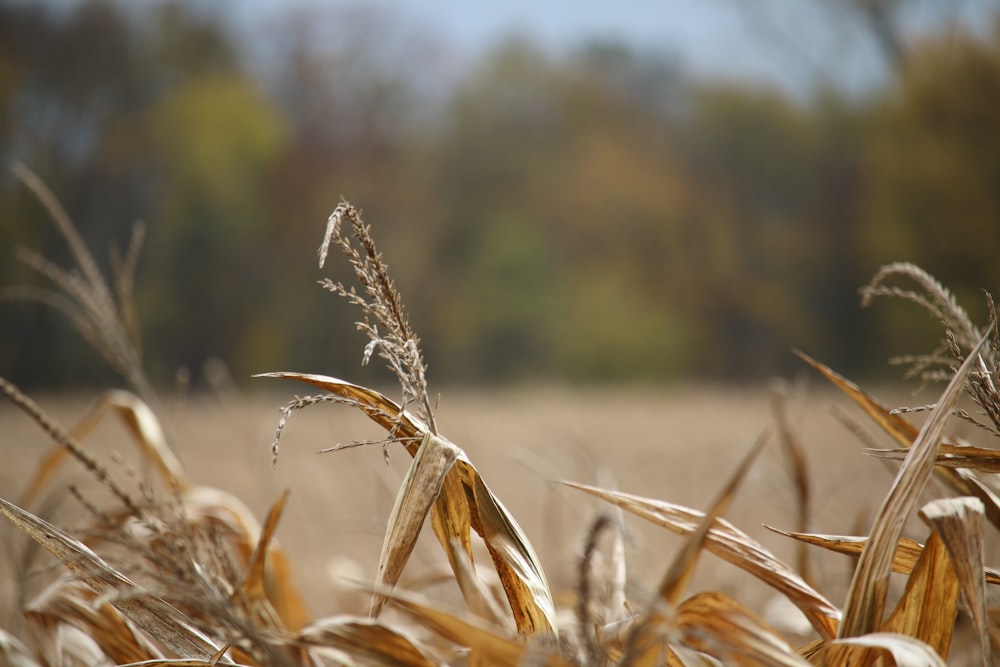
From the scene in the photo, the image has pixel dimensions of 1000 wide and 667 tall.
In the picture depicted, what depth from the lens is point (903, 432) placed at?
1.56 ft

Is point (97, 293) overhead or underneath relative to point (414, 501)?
overhead

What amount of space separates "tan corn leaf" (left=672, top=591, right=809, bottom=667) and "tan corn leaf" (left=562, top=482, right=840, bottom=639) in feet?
0.16

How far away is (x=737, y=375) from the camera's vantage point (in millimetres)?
10023

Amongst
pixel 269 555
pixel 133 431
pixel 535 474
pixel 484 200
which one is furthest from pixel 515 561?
pixel 484 200

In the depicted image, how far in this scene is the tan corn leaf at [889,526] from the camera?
0.32 meters

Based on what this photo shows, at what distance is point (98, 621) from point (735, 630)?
1.17ft

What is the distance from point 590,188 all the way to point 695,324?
2493 mm

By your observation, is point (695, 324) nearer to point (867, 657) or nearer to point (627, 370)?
point (627, 370)

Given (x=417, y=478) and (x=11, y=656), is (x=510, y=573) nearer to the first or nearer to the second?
(x=417, y=478)

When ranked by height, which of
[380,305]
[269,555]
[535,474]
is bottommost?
[535,474]

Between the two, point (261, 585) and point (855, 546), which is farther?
point (261, 585)

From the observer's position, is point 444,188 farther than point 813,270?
Yes

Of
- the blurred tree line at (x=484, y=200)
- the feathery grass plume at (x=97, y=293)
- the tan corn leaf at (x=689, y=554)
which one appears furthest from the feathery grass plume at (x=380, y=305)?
the blurred tree line at (x=484, y=200)

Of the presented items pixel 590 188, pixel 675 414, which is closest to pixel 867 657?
pixel 675 414
